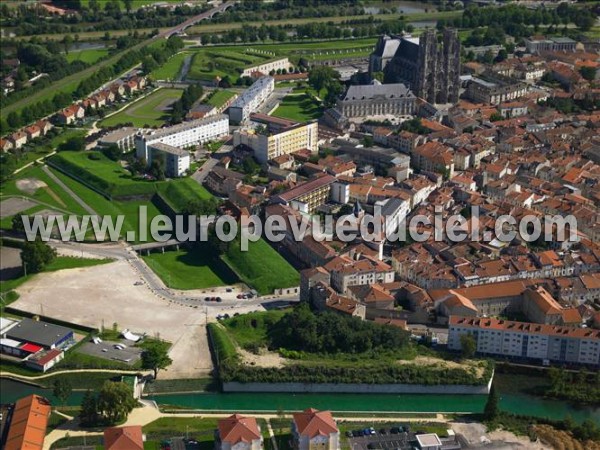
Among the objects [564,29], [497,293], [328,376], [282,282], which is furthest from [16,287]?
[564,29]

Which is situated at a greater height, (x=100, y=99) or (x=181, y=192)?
(x=100, y=99)

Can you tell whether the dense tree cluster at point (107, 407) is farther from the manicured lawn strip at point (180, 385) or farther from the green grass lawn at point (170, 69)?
the green grass lawn at point (170, 69)

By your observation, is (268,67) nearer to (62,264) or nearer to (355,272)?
(62,264)

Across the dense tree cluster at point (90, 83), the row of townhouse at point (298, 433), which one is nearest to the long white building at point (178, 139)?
the dense tree cluster at point (90, 83)

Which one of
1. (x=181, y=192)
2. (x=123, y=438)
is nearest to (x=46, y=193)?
(x=181, y=192)

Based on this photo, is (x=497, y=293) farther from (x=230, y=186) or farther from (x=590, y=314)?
(x=230, y=186)
